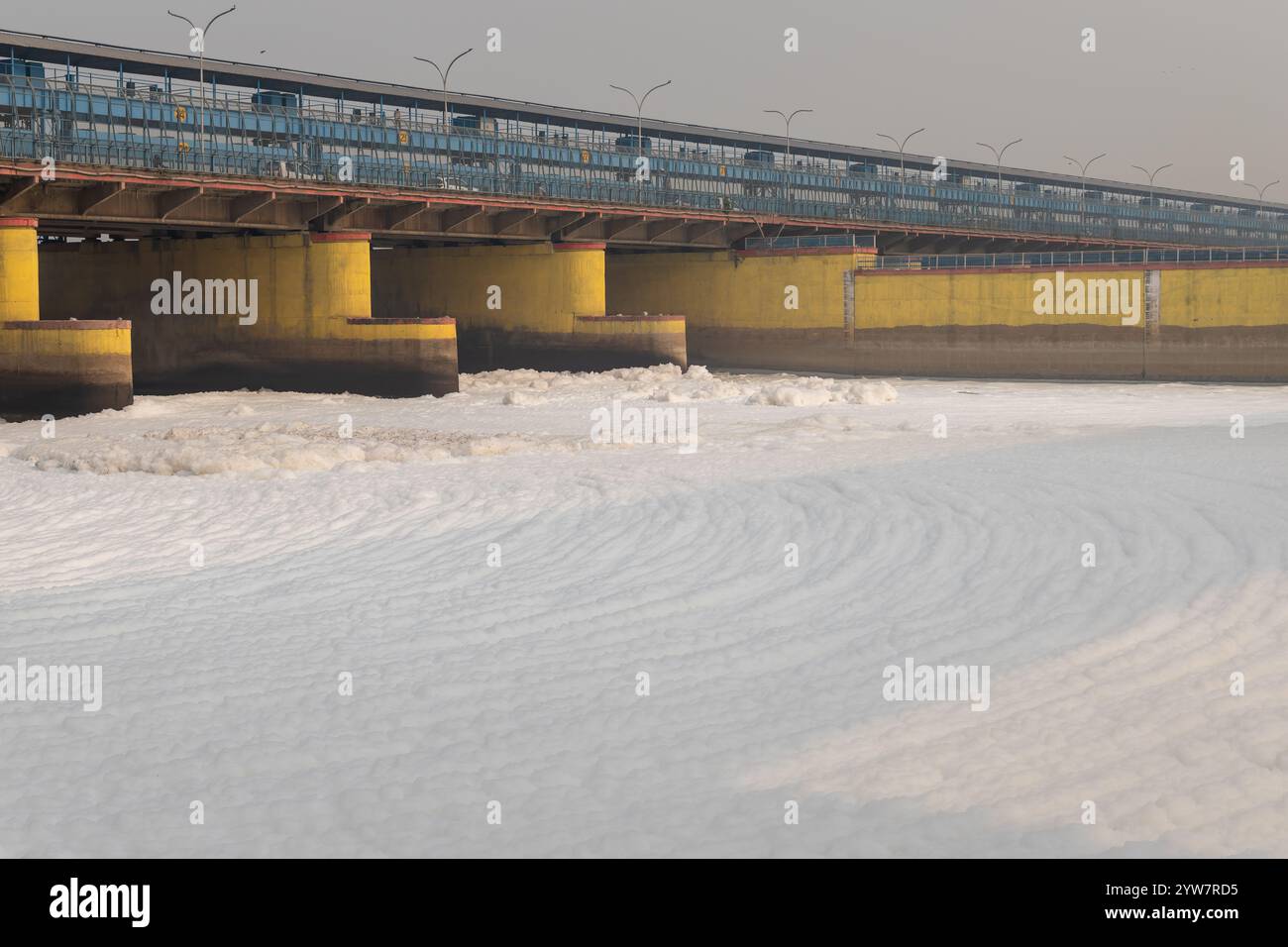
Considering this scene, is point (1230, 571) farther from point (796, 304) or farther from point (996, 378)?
point (796, 304)

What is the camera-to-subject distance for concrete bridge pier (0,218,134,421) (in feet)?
121

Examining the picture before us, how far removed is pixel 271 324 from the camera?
46969 mm

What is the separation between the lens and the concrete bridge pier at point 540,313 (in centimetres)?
5359

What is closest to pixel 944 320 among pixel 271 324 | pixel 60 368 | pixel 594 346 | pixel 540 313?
pixel 594 346

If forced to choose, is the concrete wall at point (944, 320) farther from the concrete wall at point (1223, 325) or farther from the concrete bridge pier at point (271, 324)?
the concrete bridge pier at point (271, 324)

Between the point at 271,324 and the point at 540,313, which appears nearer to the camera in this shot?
the point at 271,324

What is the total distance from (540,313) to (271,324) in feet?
36.8

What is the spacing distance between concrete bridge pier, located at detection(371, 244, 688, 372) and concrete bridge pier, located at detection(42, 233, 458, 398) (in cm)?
936

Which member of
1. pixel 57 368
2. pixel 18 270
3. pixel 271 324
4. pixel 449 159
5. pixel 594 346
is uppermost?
pixel 449 159

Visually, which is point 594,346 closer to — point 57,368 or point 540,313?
point 540,313

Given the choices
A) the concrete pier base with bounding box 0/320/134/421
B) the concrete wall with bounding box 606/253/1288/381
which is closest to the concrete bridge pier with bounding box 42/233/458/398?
the concrete pier base with bounding box 0/320/134/421

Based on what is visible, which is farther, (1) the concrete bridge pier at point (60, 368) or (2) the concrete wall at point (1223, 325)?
(2) the concrete wall at point (1223, 325)

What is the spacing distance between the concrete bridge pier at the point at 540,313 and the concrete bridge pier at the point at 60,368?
19.6 meters

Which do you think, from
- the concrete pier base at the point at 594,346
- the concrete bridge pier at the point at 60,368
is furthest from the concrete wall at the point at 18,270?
the concrete pier base at the point at 594,346
